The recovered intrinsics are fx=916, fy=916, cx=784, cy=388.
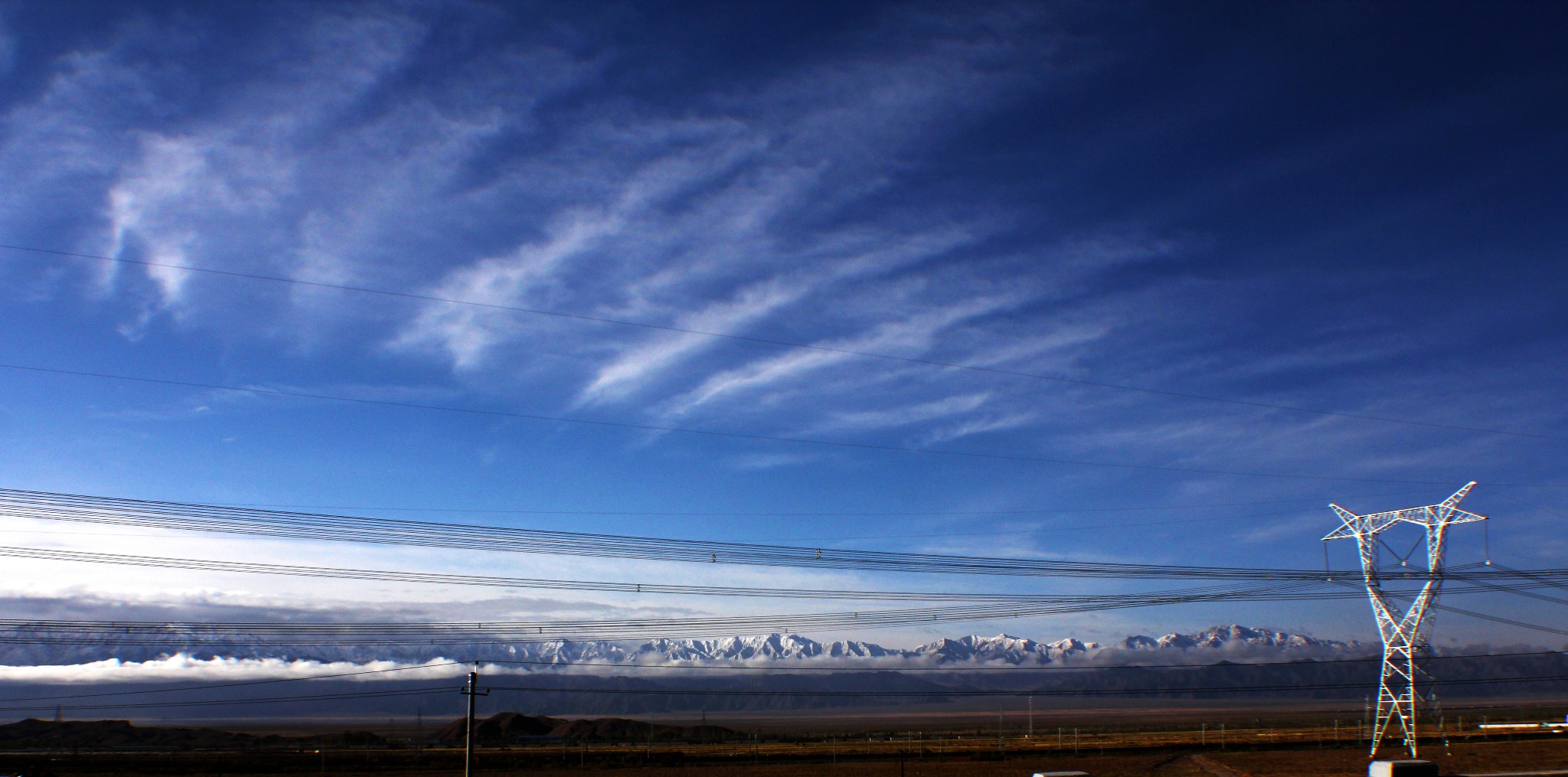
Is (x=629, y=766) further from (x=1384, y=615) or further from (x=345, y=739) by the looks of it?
(x=345, y=739)

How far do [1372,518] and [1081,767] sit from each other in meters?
38.0

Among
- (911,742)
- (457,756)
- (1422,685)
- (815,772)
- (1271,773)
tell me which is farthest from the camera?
(911,742)

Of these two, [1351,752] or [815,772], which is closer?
[815,772]

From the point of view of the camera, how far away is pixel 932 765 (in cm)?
9675

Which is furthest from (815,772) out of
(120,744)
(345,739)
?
(120,744)

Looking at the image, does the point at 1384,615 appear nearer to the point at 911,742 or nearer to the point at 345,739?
the point at 911,742

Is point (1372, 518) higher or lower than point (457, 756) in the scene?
higher

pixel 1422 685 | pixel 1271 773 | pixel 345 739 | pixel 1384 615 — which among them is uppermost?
pixel 1384 615

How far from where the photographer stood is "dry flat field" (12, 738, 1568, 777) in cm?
8212

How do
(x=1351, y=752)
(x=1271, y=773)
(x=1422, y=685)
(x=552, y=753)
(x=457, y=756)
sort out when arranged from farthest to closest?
(x=552, y=753) < (x=457, y=756) < (x=1351, y=752) < (x=1271, y=773) < (x=1422, y=685)

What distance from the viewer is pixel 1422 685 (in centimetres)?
7125

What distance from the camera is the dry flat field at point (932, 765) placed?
8212 cm

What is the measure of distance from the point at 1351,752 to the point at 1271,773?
91.5ft

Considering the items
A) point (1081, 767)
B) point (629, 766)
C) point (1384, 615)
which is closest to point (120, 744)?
point (629, 766)
